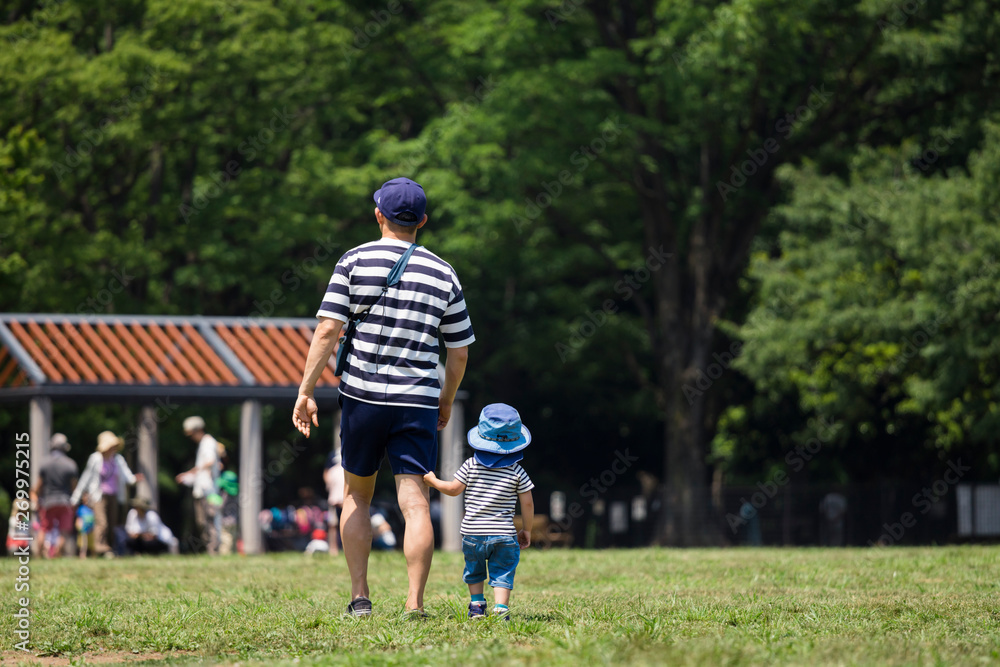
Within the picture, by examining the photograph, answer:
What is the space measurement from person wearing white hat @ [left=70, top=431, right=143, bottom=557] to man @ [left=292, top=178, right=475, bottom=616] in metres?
12.0

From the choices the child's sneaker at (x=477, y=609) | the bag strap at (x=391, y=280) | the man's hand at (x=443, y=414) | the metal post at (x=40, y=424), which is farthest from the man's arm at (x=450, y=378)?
the metal post at (x=40, y=424)

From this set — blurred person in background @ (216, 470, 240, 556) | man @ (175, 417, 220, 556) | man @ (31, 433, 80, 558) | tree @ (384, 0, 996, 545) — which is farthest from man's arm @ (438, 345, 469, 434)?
tree @ (384, 0, 996, 545)

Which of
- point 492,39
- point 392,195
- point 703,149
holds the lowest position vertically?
point 392,195

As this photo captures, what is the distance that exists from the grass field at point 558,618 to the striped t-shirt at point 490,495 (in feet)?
1.59

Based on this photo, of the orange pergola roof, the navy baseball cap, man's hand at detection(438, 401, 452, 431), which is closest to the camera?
the navy baseball cap

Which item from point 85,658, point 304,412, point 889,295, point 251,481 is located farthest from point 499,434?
point 889,295

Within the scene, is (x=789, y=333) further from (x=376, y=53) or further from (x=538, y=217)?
(x=376, y=53)

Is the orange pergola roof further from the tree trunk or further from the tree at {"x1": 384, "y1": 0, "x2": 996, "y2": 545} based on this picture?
the tree trunk

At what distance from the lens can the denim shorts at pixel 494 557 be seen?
7.25 meters

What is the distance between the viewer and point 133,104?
28047 mm

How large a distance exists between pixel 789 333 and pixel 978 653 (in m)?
21.2

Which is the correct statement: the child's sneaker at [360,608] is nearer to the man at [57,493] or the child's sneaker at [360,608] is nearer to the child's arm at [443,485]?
the child's arm at [443,485]

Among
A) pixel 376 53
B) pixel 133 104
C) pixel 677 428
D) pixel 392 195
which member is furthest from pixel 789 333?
pixel 392 195

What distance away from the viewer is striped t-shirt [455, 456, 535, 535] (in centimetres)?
730
